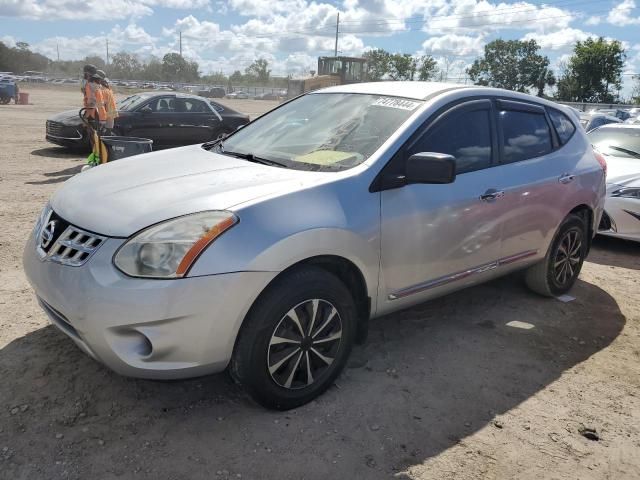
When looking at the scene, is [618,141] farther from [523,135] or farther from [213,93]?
[213,93]

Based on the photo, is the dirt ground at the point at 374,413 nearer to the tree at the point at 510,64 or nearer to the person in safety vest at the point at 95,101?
the person in safety vest at the point at 95,101

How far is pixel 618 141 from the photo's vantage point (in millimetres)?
7660

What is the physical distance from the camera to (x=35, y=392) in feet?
9.46

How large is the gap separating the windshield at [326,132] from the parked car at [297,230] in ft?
0.05

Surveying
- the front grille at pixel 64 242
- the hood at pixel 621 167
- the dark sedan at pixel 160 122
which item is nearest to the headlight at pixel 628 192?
the hood at pixel 621 167

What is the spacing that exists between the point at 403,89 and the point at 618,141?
210 inches

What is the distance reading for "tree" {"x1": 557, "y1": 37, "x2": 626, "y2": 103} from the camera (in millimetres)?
46500

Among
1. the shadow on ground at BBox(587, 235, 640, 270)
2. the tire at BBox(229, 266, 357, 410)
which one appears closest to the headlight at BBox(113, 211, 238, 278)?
the tire at BBox(229, 266, 357, 410)

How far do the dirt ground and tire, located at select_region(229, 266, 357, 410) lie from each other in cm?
14

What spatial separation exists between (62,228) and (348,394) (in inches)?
68.9

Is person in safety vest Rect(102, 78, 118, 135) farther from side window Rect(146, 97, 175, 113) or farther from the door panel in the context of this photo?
the door panel

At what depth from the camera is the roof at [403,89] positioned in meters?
3.61

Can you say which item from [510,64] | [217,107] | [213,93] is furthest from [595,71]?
[217,107]

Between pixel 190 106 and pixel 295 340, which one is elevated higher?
pixel 190 106
